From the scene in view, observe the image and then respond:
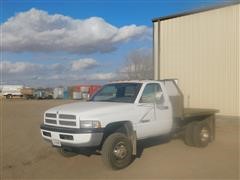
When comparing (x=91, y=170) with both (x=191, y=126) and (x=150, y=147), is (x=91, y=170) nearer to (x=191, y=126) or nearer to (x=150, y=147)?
(x=150, y=147)

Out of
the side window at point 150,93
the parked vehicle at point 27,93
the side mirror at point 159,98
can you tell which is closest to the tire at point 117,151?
the side window at point 150,93

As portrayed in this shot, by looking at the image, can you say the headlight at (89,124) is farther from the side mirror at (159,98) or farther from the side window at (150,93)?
the side mirror at (159,98)

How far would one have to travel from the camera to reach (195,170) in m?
7.76

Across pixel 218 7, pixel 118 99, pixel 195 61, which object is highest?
pixel 218 7

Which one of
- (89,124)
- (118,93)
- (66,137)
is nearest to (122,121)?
(89,124)

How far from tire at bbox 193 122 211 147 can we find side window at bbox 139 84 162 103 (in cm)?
188

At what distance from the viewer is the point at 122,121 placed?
823 cm

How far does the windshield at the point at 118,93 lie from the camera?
8.98m

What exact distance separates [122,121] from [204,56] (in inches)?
390

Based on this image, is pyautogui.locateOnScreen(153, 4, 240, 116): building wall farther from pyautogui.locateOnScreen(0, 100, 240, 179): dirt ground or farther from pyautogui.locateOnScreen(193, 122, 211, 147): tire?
pyautogui.locateOnScreen(193, 122, 211, 147): tire

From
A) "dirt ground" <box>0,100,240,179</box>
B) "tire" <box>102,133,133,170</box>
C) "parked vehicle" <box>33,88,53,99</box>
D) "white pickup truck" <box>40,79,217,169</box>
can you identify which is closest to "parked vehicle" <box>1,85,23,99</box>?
"parked vehicle" <box>33,88,53,99</box>

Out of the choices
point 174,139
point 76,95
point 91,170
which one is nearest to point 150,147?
point 174,139

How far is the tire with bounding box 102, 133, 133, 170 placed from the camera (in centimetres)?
770

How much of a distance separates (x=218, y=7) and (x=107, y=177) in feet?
38.7
